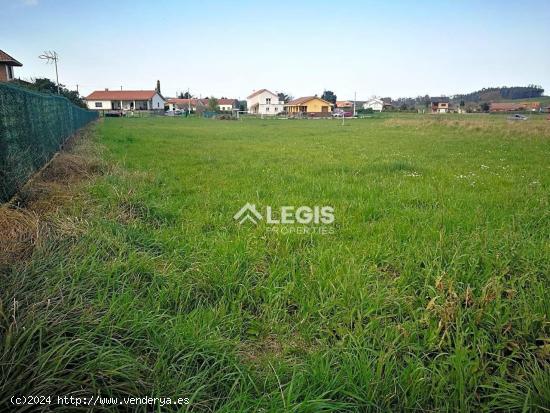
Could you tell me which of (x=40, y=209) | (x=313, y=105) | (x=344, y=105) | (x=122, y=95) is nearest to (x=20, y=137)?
(x=40, y=209)

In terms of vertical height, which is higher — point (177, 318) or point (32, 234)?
point (32, 234)

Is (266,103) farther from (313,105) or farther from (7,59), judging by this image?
(7,59)

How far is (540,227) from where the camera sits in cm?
409

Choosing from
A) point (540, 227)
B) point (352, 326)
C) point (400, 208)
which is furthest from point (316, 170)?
point (352, 326)

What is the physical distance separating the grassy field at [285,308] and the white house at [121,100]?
79133mm

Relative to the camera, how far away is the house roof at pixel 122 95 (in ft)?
247

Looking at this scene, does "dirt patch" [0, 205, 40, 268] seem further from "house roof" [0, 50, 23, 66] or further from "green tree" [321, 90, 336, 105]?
"green tree" [321, 90, 336, 105]

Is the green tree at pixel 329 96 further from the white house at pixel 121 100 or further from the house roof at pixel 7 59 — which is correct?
the house roof at pixel 7 59

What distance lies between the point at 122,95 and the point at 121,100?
4.75ft

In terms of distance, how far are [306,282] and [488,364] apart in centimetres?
137

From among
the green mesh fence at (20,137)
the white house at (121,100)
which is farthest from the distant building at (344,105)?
the green mesh fence at (20,137)

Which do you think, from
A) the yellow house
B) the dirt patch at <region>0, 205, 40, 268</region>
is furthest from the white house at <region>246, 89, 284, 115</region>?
the dirt patch at <region>0, 205, 40, 268</region>

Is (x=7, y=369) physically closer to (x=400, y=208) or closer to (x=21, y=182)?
(x=21, y=182)

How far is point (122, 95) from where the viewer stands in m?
76.1
